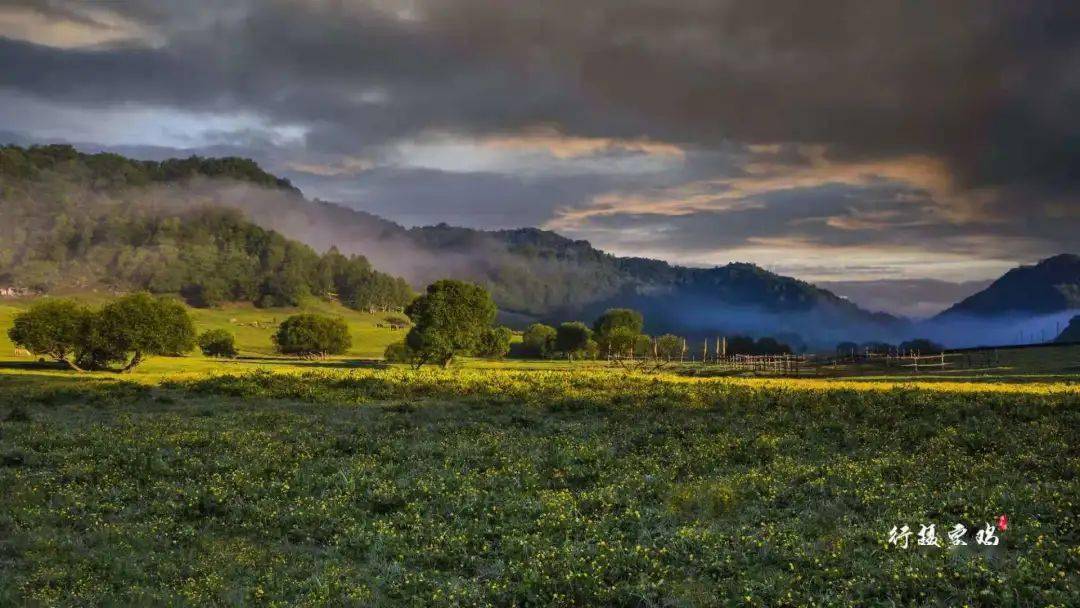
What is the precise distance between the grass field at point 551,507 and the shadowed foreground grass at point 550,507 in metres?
0.08

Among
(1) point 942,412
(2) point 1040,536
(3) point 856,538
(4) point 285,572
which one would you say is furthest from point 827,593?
(1) point 942,412

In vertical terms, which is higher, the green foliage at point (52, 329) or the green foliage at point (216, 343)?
the green foliage at point (52, 329)

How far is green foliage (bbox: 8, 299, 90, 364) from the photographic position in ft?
308

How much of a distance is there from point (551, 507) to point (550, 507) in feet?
0.09

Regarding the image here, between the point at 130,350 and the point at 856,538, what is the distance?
9963 cm

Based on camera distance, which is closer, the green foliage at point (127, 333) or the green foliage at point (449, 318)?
the green foliage at point (127, 333)

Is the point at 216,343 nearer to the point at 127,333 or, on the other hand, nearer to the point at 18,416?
the point at 127,333

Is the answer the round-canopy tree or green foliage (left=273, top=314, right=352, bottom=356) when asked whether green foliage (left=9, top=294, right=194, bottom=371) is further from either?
the round-canopy tree

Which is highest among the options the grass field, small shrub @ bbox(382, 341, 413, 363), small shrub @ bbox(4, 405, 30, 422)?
the grass field

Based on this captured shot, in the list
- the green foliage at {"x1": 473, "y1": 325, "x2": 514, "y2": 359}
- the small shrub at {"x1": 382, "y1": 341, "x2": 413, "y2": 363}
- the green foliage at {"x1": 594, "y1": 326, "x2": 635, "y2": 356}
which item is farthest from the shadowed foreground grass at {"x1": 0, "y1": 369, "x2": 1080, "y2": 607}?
the green foliage at {"x1": 594, "y1": 326, "x2": 635, "y2": 356}

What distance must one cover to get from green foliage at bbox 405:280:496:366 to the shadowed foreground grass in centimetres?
7217

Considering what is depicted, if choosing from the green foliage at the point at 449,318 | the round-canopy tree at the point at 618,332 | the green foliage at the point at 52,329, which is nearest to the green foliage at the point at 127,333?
the green foliage at the point at 52,329

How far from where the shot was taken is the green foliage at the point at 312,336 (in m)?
183

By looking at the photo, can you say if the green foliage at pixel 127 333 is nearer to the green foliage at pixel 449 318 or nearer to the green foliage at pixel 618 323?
the green foliage at pixel 449 318
